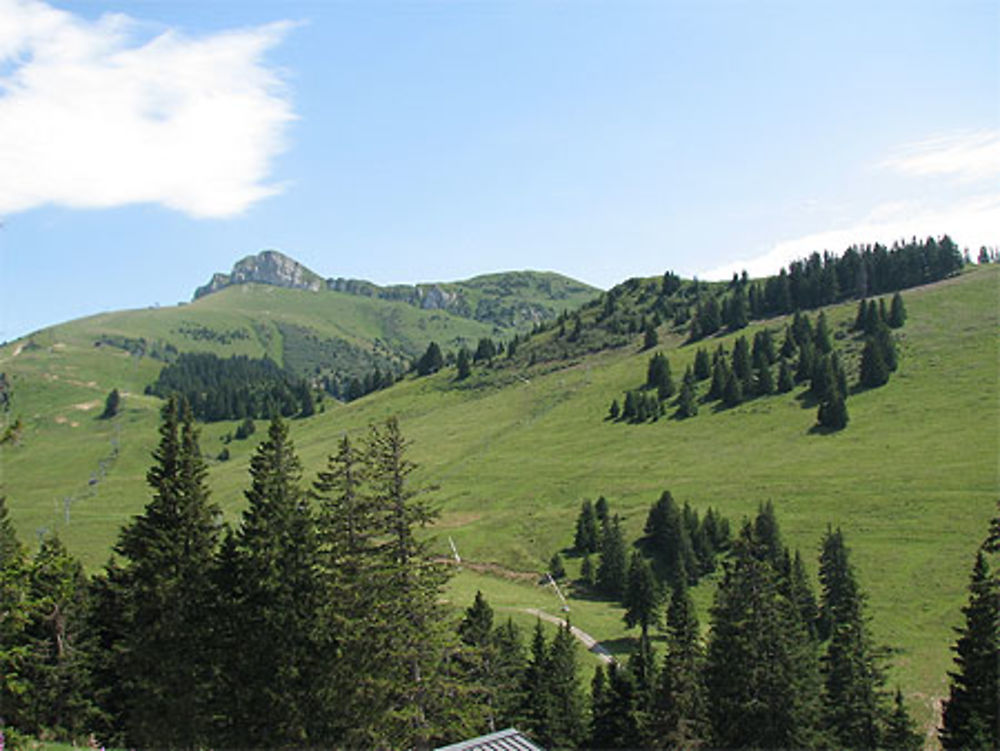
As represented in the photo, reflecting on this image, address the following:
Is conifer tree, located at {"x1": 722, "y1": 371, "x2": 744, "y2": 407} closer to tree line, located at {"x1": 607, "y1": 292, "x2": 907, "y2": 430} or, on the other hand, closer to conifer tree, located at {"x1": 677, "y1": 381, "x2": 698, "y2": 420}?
tree line, located at {"x1": 607, "y1": 292, "x2": 907, "y2": 430}

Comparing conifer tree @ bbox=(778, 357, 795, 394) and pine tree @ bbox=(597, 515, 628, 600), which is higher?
conifer tree @ bbox=(778, 357, 795, 394)

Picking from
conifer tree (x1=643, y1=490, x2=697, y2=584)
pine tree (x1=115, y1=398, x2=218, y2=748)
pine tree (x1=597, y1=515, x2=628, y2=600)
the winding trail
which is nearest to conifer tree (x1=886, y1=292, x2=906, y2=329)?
conifer tree (x1=643, y1=490, x2=697, y2=584)

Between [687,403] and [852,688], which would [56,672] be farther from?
[687,403]

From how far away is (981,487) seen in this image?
3755 inches

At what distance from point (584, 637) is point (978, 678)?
46141mm

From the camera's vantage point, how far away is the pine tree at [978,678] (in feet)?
120

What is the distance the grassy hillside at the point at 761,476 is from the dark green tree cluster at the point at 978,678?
76.2ft

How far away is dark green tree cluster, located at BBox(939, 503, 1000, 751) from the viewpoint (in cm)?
3647

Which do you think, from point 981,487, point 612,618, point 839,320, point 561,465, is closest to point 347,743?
point 612,618

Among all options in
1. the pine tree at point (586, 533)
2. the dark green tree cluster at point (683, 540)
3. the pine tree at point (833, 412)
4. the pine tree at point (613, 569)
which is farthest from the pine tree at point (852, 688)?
the pine tree at point (833, 412)

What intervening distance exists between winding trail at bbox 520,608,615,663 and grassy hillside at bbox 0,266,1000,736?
7.14ft

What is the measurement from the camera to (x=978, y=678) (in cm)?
3784

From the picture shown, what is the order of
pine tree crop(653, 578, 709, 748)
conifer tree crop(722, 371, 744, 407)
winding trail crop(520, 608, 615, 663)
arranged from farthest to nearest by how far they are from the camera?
1. conifer tree crop(722, 371, 744, 407)
2. winding trail crop(520, 608, 615, 663)
3. pine tree crop(653, 578, 709, 748)

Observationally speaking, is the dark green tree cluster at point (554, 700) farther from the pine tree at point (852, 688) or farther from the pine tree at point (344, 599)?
the pine tree at point (344, 599)
